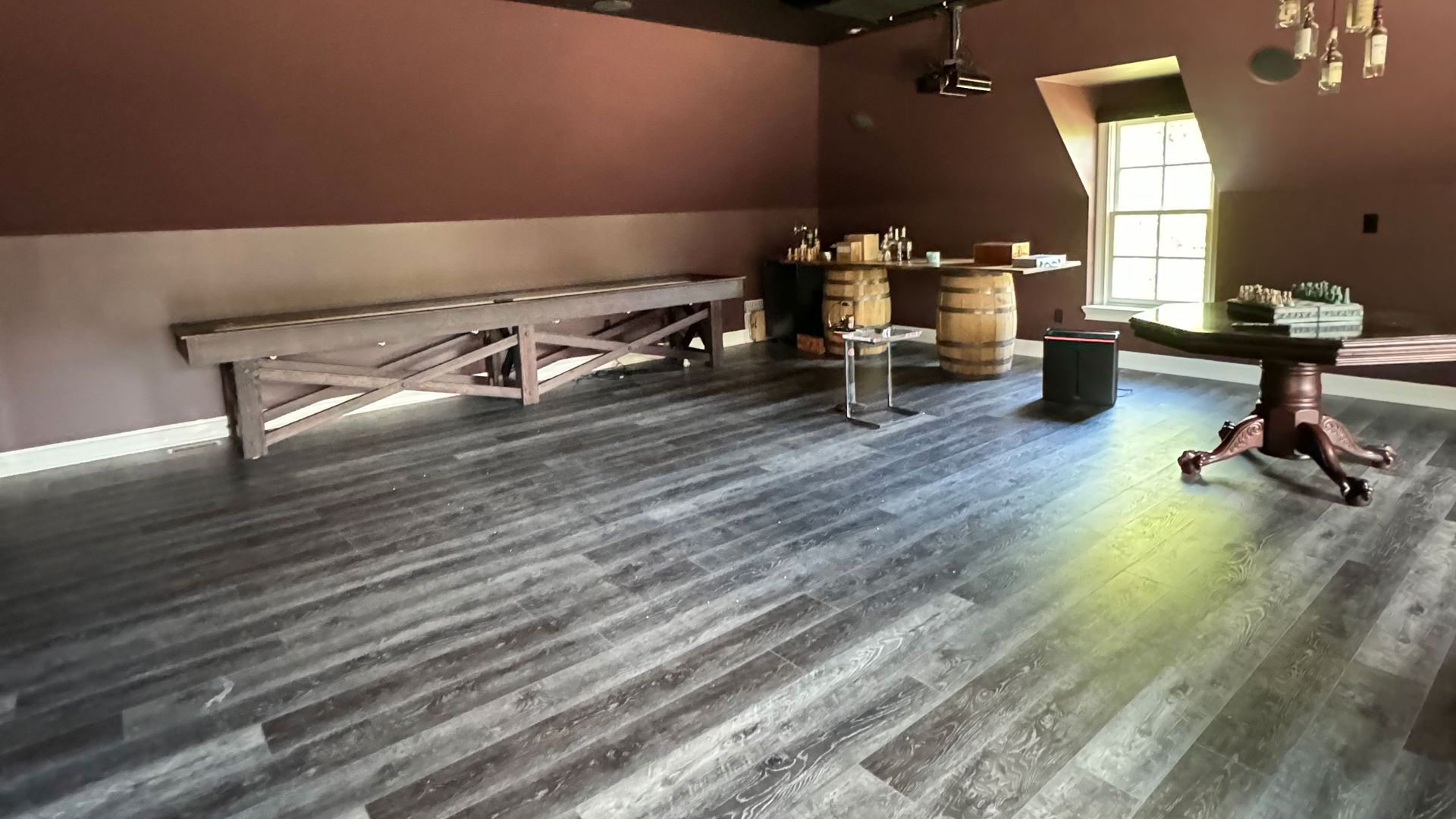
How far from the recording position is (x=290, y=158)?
197 inches

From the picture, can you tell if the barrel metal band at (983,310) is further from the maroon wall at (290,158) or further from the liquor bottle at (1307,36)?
the liquor bottle at (1307,36)

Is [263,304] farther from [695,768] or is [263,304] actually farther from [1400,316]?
[1400,316]

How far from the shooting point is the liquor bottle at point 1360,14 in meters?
2.71

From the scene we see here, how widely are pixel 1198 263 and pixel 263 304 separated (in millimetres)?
6281

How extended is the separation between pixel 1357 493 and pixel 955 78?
3455 mm

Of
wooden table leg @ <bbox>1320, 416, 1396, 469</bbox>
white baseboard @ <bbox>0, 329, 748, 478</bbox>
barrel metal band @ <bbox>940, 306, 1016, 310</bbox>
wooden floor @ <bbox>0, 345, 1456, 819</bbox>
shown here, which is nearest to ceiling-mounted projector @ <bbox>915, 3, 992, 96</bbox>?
barrel metal band @ <bbox>940, 306, 1016, 310</bbox>

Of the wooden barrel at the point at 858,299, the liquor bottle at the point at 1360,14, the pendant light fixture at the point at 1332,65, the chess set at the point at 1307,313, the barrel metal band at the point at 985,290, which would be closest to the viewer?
the liquor bottle at the point at 1360,14

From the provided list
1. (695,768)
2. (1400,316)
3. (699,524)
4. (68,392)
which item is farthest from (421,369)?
(1400,316)

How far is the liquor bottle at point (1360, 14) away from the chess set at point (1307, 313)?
115 centimetres

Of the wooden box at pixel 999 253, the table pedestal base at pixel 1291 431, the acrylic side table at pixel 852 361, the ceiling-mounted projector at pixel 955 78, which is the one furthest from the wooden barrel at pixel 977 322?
the table pedestal base at pixel 1291 431

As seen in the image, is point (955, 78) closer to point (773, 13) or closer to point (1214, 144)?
point (773, 13)

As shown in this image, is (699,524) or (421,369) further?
(421,369)

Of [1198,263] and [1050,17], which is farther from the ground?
[1050,17]

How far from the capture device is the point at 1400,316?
153 inches
